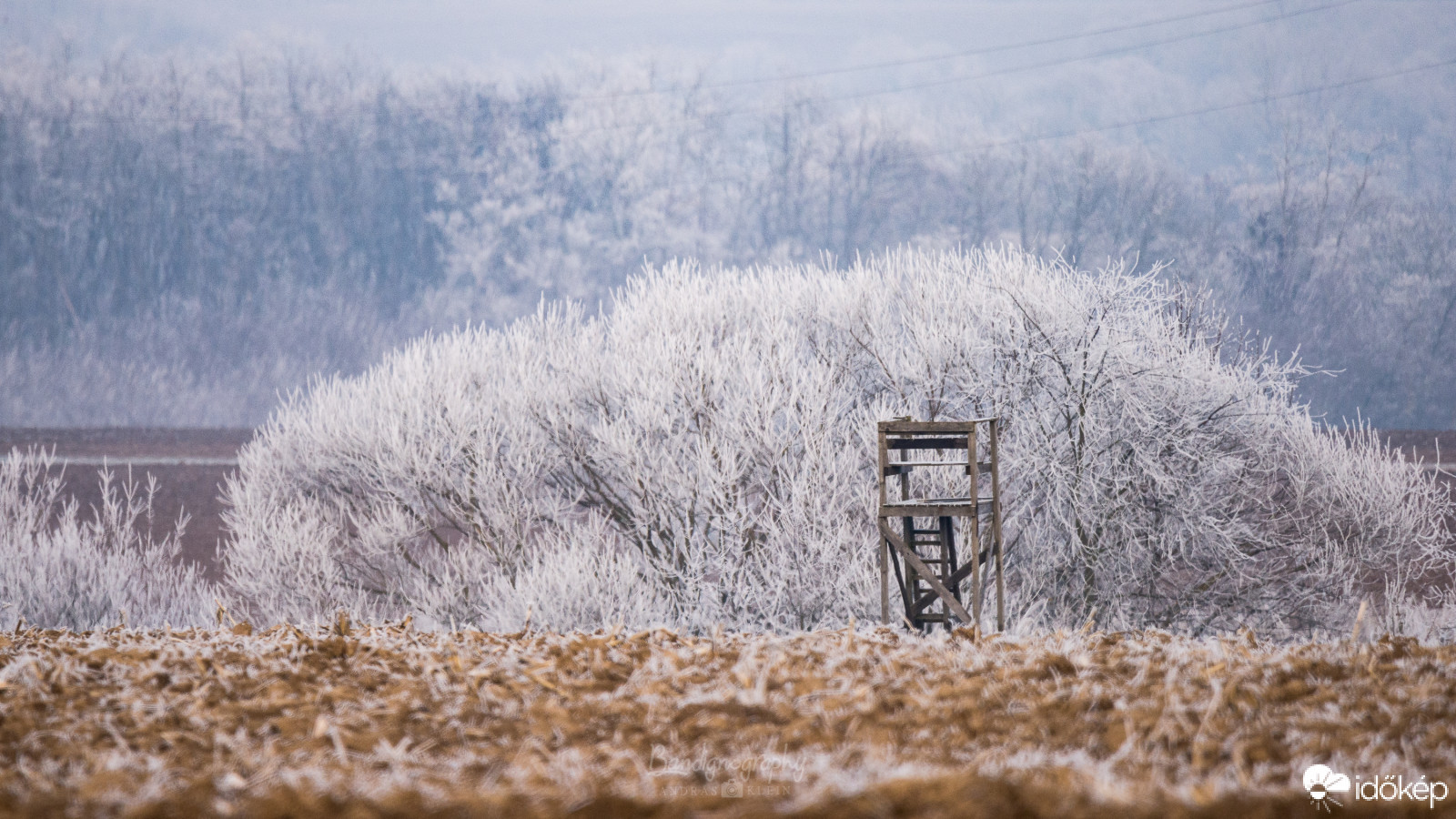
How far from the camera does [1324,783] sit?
375 cm

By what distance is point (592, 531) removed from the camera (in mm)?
18609

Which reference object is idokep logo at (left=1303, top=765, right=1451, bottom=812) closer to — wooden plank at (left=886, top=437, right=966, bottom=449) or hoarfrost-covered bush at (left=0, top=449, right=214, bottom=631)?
wooden plank at (left=886, top=437, right=966, bottom=449)

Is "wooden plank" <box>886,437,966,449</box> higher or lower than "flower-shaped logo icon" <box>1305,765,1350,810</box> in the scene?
higher

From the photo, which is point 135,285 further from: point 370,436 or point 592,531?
point 592,531

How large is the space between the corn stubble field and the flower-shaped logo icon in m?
0.10

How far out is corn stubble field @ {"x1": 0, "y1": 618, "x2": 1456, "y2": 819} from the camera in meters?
3.18

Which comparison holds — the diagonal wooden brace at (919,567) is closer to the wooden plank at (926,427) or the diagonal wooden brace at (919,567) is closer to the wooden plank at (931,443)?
the wooden plank at (931,443)

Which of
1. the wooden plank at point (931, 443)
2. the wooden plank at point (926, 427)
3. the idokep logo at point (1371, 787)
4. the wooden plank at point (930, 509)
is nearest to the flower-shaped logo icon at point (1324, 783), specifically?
the idokep logo at point (1371, 787)

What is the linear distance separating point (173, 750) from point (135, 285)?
64.5m

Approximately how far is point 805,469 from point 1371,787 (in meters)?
13.4

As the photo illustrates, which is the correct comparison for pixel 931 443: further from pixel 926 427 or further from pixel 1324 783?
pixel 1324 783

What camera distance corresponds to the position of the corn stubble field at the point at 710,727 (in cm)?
318

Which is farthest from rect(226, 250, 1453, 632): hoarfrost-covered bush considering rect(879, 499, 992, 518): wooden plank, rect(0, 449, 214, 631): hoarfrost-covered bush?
rect(879, 499, 992, 518): wooden plank

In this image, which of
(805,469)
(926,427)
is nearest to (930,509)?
(926,427)
